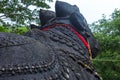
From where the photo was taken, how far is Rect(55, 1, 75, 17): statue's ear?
1591mm

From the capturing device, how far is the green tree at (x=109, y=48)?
1523 centimetres

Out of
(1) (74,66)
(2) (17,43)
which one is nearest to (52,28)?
(1) (74,66)

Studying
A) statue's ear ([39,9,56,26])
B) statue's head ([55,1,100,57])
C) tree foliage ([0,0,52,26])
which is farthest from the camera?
tree foliage ([0,0,52,26])

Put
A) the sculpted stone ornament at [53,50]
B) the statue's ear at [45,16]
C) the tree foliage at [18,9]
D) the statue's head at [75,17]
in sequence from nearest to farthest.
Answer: the sculpted stone ornament at [53,50], the statue's head at [75,17], the statue's ear at [45,16], the tree foliage at [18,9]

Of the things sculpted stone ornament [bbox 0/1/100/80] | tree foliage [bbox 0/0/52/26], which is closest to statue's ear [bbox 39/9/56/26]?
sculpted stone ornament [bbox 0/1/100/80]

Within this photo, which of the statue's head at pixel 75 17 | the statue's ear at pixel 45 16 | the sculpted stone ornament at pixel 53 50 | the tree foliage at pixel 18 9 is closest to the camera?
the sculpted stone ornament at pixel 53 50

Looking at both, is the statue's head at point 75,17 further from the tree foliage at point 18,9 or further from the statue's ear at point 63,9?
the tree foliage at point 18,9

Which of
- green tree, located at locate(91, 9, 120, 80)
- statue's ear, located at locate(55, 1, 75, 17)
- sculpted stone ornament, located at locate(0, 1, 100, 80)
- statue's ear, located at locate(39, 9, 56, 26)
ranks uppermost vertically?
statue's ear, located at locate(55, 1, 75, 17)

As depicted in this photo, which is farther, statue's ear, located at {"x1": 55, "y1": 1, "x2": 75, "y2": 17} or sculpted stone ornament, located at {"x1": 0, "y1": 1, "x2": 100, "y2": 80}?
statue's ear, located at {"x1": 55, "y1": 1, "x2": 75, "y2": 17}

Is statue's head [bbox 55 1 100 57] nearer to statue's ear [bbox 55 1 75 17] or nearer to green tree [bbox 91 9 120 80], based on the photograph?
statue's ear [bbox 55 1 75 17]

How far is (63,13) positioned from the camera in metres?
1.62

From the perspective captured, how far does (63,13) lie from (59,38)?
198 mm

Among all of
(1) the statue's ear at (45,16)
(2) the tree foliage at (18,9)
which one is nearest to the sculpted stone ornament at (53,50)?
(1) the statue's ear at (45,16)

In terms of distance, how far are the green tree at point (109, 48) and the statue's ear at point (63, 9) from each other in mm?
13140
